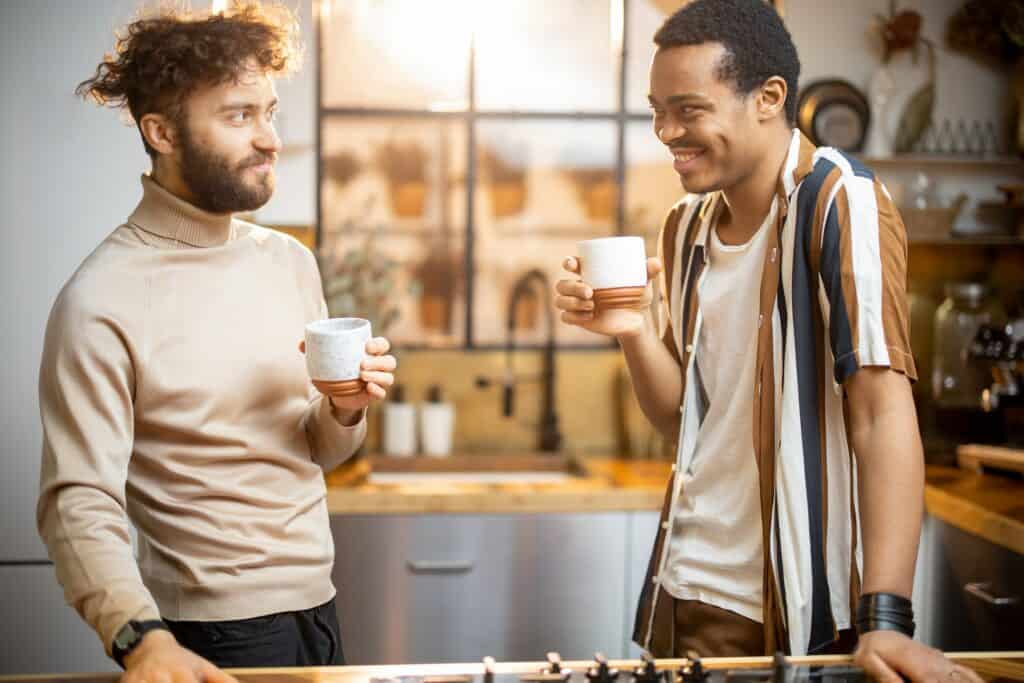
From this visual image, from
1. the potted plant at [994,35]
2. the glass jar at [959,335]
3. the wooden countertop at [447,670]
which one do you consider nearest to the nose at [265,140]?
the wooden countertop at [447,670]

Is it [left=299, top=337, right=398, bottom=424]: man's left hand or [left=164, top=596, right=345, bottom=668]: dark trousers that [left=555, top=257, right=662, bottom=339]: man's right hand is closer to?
[left=299, top=337, right=398, bottom=424]: man's left hand

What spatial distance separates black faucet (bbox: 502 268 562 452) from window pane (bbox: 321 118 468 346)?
16 cm

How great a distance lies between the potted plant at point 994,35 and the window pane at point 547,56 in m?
1.05

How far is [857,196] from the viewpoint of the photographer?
1552mm

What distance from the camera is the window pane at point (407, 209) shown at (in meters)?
3.65

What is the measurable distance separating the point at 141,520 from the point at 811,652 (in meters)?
0.98

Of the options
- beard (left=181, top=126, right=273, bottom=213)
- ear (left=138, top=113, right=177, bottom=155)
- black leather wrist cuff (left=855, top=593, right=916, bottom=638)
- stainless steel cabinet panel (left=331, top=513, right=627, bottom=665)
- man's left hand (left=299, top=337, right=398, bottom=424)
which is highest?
ear (left=138, top=113, right=177, bottom=155)

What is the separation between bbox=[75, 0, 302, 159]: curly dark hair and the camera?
1716 mm

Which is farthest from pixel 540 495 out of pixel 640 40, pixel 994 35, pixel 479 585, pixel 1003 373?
pixel 994 35

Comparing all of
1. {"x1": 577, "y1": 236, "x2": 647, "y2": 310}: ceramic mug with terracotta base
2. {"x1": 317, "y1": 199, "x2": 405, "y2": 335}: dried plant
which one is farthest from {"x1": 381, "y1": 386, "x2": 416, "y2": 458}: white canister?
{"x1": 577, "y1": 236, "x2": 647, "y2": 310}: ceramic mug with terracotta base

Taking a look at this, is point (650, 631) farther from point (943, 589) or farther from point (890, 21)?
point (890, 21)

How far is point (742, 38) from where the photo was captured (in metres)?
1.69

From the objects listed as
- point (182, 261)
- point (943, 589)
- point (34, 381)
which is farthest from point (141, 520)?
point (943, 589)

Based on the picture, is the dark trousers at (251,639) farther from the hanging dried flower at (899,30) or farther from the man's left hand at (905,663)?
the hanging dried flower at (899,30)
